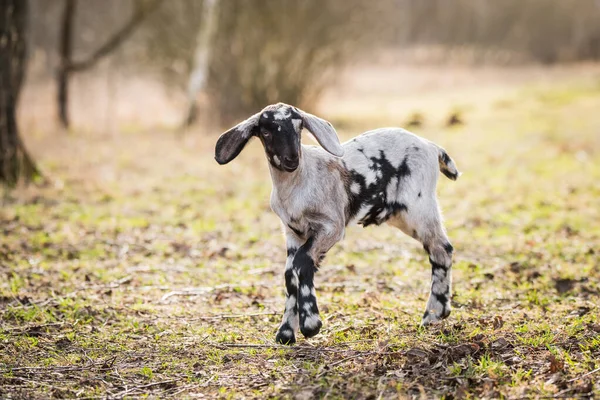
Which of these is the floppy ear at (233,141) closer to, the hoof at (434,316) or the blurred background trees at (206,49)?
the hoof at (434,316)

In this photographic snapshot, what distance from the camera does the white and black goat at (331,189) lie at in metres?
4.94

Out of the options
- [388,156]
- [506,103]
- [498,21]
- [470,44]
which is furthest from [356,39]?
[498,21]

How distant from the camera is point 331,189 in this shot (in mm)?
5211

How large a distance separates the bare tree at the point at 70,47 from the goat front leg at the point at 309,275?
494 inches

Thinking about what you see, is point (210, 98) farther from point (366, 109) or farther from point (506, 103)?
point (506, 103)

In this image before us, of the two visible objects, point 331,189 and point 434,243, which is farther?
point 434,243

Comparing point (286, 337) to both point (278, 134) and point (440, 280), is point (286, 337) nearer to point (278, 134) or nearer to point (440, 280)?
point (440, 280)

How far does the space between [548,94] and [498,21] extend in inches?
1349

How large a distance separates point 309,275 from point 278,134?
99 centimetres

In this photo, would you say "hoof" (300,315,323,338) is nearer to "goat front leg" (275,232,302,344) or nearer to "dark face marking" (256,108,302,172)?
"goat front leg" (275,232,302,344)

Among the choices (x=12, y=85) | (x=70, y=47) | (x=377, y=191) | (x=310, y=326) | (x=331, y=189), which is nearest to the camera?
(x=310, y=326)

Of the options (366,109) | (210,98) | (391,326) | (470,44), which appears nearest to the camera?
(391,326)

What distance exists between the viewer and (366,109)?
2552cm

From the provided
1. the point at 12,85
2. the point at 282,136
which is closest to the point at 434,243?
the point at 282,136
